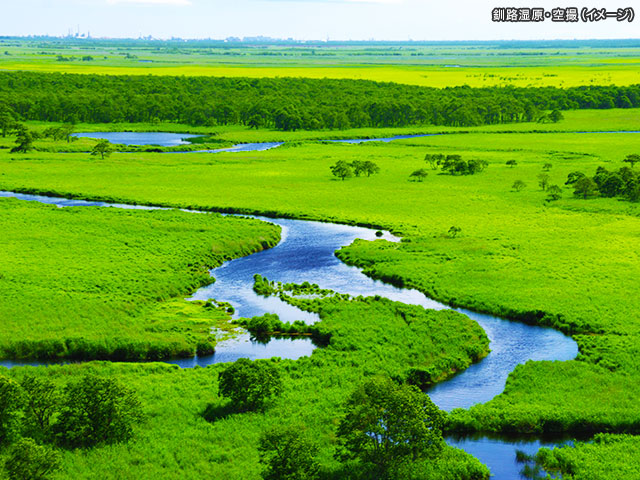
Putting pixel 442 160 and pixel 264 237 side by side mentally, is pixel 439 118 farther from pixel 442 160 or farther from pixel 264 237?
pixel 264 237

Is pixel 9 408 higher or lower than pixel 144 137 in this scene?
lower

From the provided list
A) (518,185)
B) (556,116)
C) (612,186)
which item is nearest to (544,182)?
(518,185)

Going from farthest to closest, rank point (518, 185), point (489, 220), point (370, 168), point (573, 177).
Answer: point (370, 168)
point (573, 177)
point (518, 185)
point (489, 220)

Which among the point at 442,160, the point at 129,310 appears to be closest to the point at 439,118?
the point at 442,160

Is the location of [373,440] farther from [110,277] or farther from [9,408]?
[110,277]

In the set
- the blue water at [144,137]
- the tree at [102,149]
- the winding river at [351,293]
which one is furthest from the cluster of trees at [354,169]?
the blue water at [144,137]

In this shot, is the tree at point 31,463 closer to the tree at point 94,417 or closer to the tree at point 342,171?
the tree at point 94,417
